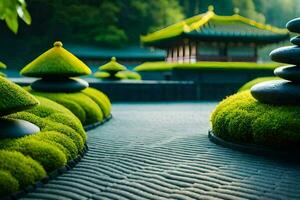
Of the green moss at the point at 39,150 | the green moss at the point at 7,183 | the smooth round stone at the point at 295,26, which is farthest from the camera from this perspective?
the smooth round stone at the point at 295,26

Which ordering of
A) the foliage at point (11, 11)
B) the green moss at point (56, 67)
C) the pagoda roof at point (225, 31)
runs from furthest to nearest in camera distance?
the pagoda roof at point (225, 31), the green moss at point (56, 67), the foliage at point (11, 11)

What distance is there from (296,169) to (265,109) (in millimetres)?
2165

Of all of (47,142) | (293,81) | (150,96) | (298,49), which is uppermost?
(298,49)

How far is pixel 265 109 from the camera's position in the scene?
412 inches

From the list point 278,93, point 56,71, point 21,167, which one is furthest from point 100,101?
point 21,167

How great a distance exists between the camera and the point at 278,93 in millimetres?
10500

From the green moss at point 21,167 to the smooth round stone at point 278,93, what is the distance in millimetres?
6131

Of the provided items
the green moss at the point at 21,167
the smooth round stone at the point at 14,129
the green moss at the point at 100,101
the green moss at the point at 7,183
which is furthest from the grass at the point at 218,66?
the green moss at the point at 7,183

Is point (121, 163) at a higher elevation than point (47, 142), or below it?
below

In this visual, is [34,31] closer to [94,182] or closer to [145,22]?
[145,22]

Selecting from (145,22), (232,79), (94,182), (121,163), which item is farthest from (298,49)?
(145,22)

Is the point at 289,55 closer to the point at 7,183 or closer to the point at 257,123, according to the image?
the point at 257,123

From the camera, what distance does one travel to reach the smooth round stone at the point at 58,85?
51.9 feet

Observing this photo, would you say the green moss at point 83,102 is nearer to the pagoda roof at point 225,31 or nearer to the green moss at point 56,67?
the green moss at point 56,67
